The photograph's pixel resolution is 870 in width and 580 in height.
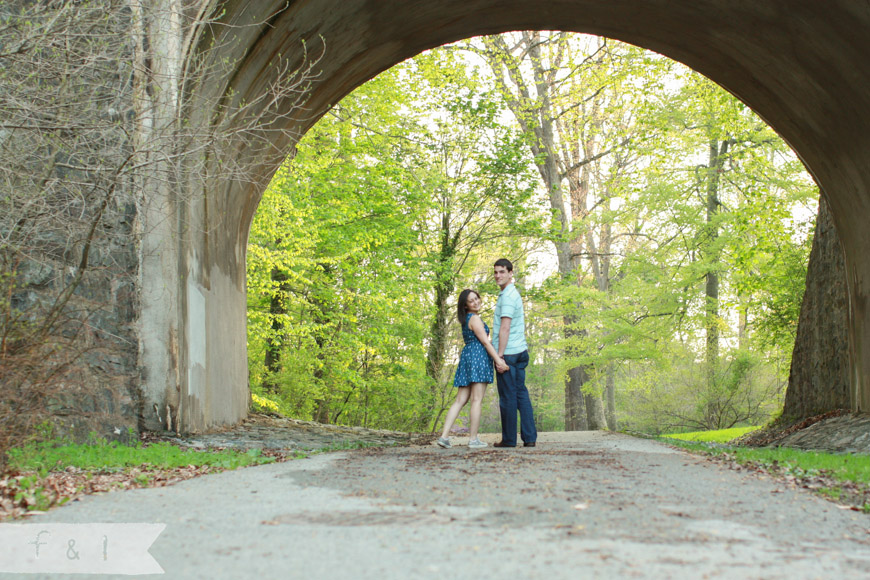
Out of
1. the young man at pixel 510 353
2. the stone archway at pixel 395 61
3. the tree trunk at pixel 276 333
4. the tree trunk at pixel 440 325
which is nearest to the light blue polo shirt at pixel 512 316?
the young man at pixel 510 353

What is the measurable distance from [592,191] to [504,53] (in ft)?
25.6

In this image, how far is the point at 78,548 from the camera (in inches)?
130

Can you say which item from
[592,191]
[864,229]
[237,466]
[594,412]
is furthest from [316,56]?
[592,191]

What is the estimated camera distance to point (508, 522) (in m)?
3.64

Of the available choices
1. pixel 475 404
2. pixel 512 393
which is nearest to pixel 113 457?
pixel 475 404

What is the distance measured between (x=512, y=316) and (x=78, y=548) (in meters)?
5.87

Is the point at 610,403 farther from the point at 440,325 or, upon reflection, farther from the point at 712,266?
the point at 440,325

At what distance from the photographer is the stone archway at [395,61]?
793 cm

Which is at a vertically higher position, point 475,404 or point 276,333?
point 276,333

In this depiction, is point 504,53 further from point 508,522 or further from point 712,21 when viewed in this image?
point 508,522

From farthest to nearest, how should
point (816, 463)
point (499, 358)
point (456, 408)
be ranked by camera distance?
point (456, 408), point (499, 358), point (816, 463)

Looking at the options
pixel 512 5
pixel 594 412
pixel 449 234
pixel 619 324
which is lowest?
pixel 594 412

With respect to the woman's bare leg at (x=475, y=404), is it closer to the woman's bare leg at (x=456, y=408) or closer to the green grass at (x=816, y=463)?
the woman's bare leg at (x=456, y=408)

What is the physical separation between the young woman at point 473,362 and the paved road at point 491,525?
2883 mm
